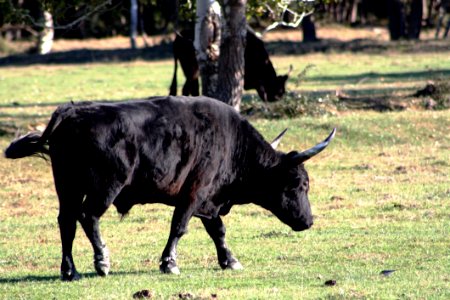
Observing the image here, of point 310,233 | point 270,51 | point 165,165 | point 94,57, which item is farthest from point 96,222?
point 94,57

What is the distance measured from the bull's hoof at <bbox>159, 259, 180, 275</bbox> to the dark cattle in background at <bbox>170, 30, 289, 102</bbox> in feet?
42.5

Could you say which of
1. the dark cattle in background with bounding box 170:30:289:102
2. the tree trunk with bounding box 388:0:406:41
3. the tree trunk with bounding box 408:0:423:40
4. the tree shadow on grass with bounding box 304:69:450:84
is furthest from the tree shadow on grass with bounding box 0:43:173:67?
the dark cattle in background with bounding box 170:30:289:102

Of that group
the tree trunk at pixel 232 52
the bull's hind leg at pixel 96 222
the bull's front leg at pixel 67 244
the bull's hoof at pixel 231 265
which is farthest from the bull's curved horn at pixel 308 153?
the tree trunk at pixel 232 52

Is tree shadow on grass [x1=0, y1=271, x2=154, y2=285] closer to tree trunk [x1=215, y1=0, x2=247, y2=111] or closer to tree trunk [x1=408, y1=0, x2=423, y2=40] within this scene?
tree trunk [x1=215, y1=0, x2=247, y2=111]

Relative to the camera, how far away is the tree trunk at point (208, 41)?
19.9 meters

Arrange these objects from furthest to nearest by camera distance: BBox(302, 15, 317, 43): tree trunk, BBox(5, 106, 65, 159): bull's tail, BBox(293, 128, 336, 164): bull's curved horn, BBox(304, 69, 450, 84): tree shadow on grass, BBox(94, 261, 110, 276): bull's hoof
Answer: BBox(302, 15, 317, 43): tree trunk < BBox(304, 69, 450, 84): tree shadow on grass < BBox(293, 128, 336, 164): bull's curved horn < BBox(5, 106, 65, 159): bull's tail < BBox(94, 261, 110, 276): bull's hoof

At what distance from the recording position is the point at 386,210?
44.5 feet

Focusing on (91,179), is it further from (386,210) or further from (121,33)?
(121,33)

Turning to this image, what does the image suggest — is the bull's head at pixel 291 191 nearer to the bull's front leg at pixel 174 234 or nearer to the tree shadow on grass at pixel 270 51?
the bull's front leg at pixel 174 234

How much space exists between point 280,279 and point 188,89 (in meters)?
13.8

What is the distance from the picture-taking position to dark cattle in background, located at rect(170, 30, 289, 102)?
892 inches

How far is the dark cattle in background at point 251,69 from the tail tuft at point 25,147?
12.8m

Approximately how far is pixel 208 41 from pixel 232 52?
0.81 meters

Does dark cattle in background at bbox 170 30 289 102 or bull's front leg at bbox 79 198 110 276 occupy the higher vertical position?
bull's front leg at bbox 79 198 110 276
